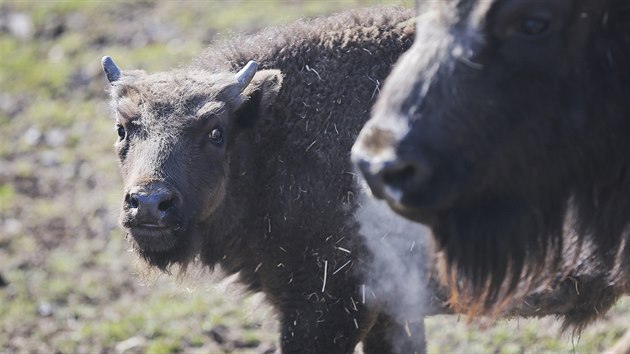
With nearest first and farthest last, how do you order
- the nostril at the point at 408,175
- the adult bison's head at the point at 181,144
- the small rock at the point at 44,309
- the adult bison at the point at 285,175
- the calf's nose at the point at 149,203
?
the nostril at the point at 408,175 → the calf's nose at the point at 149,203 → the adult bison's head at the point at 181,144 → the adult bison at the point at 285,175 → the small rock at the point at 44,309

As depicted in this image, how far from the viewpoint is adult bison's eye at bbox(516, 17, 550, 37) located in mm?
3771

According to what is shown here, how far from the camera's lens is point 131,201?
5.35m

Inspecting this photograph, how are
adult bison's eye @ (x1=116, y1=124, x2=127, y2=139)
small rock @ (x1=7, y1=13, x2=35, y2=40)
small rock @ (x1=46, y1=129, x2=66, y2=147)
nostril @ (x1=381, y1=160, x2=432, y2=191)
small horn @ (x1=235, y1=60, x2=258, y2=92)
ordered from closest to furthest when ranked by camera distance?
nostril @ (x1=381, y1=160, x2=432, y2=191) < small horn @ (x1=235, y1=60, x2=258, y2=92) < adult bison's eye @ (x1=116, y1=124, x2=127, y2=139) < small rock @ (x1=46, y1=129, x2=66, y2=147) < small rock @ (x1=7, y1=13, x2=35, y2=40)

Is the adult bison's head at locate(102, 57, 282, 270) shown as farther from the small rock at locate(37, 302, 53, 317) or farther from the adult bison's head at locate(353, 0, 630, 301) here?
the small rock at locate(37, 302, 53, 317)

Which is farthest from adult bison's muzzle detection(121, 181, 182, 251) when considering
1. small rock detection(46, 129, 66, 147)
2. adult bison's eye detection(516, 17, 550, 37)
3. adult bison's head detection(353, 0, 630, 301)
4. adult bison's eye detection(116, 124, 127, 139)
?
small rock detection(46, 129, 66, 147)

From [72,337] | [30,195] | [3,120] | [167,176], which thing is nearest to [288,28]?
[167,176]

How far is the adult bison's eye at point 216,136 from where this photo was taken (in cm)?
572

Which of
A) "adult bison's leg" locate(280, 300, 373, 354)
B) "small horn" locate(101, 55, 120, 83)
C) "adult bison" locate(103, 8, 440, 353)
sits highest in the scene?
"small horn" locate(101, 55, 120, 83)

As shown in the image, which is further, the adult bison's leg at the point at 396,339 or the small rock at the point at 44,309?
the small rock at the point at 44,309

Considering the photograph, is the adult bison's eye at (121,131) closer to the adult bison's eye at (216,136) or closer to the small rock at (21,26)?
the adult bison's eye at (216,136)

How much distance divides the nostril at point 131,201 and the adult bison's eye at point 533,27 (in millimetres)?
2359

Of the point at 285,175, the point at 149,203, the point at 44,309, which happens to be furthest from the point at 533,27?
the point at 44,309

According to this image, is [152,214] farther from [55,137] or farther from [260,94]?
[55,137]

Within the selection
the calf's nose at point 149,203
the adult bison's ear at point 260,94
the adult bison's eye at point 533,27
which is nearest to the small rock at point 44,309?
the calf's nose at point 149,203
